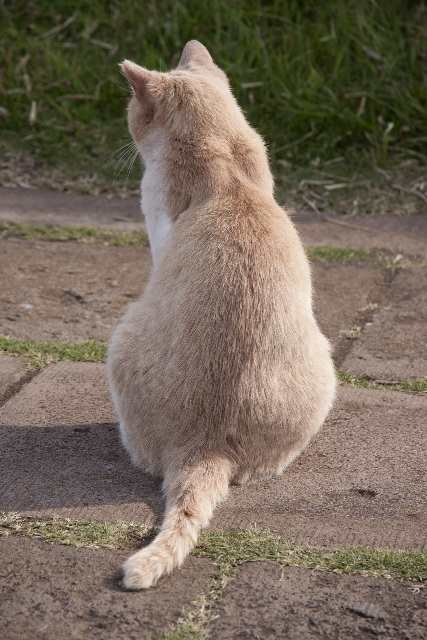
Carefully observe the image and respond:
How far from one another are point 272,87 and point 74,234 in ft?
6.21

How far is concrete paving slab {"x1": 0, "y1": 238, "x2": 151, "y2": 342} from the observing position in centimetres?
407

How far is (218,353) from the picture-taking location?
105 inches

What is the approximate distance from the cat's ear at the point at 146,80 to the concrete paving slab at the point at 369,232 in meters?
2.08

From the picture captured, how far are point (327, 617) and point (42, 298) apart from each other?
2601 millimetres

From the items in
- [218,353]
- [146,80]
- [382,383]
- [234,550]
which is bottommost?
[382,383]

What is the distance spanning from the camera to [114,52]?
649cm

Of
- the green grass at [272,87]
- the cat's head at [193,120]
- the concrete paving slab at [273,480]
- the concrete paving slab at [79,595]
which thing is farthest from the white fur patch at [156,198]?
the green grass at [272,87]

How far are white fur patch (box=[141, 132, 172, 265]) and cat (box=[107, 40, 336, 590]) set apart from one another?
0.25 feet

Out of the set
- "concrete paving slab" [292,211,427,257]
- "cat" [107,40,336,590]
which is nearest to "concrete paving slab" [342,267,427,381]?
"concrete paving slab" [292,211,427,257]

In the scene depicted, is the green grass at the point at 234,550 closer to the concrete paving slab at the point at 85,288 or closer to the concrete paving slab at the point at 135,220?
the concrete paving slab at the point at 85,288

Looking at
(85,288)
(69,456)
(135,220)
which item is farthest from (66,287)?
(69,456)

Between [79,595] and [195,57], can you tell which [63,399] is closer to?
[79,595]

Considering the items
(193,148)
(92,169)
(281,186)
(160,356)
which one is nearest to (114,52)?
(92,169)

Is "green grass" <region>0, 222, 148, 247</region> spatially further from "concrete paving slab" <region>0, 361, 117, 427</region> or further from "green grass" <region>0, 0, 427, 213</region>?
"concrete paving slab" <region>0, 361, 117, 427</region>
